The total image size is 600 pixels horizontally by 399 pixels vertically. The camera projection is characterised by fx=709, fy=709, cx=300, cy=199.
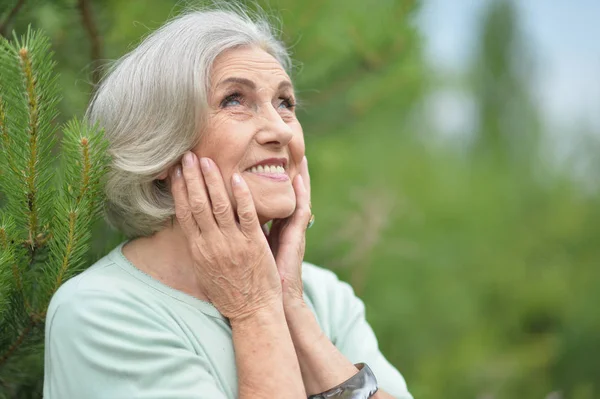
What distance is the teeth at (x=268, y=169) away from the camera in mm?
2264

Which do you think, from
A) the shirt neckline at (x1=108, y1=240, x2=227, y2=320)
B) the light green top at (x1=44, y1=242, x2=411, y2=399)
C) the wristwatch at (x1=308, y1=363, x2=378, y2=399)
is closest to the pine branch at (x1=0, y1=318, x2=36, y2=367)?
the light green top at (x1=44, y1=242, x2=411, y2=399)

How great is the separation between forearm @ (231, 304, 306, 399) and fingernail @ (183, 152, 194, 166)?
0.51 metres

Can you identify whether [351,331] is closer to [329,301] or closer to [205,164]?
[329,301]

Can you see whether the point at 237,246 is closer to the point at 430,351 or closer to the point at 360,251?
the point at 360,251

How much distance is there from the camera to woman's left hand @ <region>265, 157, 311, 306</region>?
235 cm

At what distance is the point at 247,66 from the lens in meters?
2.32

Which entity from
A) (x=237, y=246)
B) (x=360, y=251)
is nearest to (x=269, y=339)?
(x=237, y=246)

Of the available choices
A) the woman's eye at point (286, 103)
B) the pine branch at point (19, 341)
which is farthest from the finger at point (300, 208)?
the pine branch at point (19, 341)

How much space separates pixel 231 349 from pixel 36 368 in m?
0.99

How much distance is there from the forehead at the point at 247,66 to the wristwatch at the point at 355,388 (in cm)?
100

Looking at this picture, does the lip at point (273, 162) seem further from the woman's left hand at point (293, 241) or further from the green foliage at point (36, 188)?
the green foliage at point (36, 188)

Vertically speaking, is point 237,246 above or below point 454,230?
below

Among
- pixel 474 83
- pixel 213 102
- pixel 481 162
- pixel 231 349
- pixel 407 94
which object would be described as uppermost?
pixel 474 83

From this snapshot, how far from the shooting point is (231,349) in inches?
86.5
